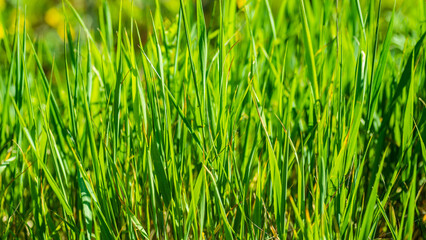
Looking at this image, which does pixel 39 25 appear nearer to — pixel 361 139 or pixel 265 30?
pixel 265 30

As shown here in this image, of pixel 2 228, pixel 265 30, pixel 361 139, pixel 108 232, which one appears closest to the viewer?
pixel 108 232

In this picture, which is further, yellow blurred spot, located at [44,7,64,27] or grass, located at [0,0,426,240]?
yellow blurred spot, located at [44,7,64,27]

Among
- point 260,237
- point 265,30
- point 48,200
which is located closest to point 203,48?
point 260,237

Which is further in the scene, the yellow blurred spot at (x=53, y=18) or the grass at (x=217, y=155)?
the yellow blurred spot at (x=53, y=18)

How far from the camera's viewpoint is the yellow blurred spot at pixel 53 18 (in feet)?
9.77

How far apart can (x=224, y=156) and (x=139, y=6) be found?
2.39 m

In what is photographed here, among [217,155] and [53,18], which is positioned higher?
[53,18]

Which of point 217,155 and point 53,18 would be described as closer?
point 217,155

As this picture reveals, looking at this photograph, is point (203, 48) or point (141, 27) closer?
point (203, 48)

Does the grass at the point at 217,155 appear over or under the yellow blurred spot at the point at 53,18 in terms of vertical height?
under

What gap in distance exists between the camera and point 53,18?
2996 mm

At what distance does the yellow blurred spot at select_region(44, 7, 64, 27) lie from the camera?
9.77 feet

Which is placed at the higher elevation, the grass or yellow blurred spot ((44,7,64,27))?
yellow blurred spot ((44,7,64,27))

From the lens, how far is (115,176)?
690mm
